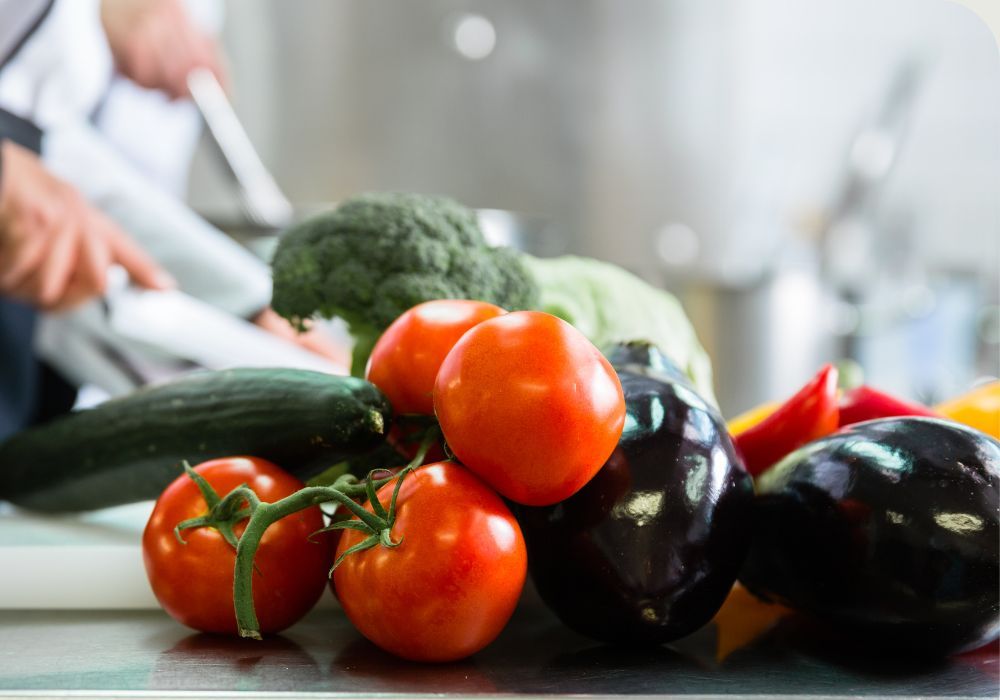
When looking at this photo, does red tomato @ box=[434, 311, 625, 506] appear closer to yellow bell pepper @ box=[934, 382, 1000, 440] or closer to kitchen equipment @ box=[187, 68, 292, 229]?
yellow bell pepper @ box=[934, 382, 1000, 440]

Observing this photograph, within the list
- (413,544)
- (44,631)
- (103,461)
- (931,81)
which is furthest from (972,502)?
(931,81)

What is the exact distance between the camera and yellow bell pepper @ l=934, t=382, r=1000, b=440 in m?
0.63

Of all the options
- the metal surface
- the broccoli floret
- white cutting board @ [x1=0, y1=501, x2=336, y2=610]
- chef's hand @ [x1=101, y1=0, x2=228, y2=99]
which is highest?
chef's hand @ [x1=101, y1=0, x2=228, y2=99]

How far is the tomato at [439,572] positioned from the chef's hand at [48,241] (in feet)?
3.03

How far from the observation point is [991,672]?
0.43 m

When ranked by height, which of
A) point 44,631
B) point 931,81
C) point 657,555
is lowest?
point 44,631

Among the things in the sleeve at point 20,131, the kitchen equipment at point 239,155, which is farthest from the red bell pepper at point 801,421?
the kitchen equipment at point 239,155

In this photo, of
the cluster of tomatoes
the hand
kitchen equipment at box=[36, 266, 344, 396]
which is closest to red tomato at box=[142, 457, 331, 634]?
the cluster of tomatoes

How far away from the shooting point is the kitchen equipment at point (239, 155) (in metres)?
1.69

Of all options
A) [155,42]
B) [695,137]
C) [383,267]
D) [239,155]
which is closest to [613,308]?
[383,267]

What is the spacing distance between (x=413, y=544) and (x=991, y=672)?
0.93ft

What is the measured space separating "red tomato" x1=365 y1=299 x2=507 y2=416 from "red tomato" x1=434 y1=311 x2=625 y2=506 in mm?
69

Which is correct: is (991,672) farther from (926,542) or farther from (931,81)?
(931,81)

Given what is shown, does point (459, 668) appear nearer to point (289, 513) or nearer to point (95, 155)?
point (289, 513)
